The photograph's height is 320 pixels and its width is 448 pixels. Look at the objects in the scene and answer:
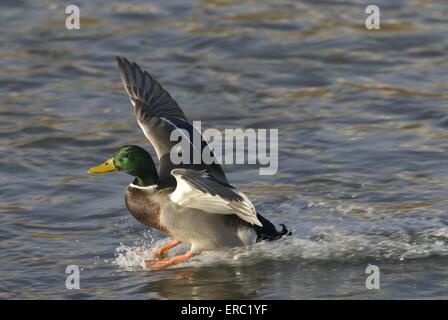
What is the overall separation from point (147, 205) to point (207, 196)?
0.54 metres

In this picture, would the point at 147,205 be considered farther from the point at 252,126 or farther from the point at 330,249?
the point at 252,126

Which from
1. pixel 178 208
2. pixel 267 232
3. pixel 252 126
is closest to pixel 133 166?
pixel 178 208

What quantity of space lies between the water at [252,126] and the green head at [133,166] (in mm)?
531

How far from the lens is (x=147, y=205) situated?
7.75 meters

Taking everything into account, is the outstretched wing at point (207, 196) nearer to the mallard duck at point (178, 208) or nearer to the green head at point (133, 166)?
the mallard duck at point (178, 208)

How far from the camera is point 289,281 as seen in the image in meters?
7.43

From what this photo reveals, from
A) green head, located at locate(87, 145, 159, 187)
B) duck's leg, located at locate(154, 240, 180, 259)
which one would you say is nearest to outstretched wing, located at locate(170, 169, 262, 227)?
green head, located at locate(87, 145, 159, 187)

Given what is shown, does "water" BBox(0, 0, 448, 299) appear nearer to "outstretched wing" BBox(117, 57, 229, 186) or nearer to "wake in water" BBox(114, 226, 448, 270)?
"wake in water" BBox(114, 226, 448, 270)

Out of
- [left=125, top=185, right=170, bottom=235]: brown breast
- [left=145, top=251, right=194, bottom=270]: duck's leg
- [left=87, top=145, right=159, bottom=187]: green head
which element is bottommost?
[left=145, top=251, right=194, bottom=270]: duck's leg

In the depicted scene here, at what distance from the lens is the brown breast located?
7734 millimetres

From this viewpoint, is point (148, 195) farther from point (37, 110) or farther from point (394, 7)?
point (394, 7)

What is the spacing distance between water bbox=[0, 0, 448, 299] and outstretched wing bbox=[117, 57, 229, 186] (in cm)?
60

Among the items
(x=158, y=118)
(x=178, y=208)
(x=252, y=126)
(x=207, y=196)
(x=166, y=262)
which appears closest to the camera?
(x=207, y=196)
